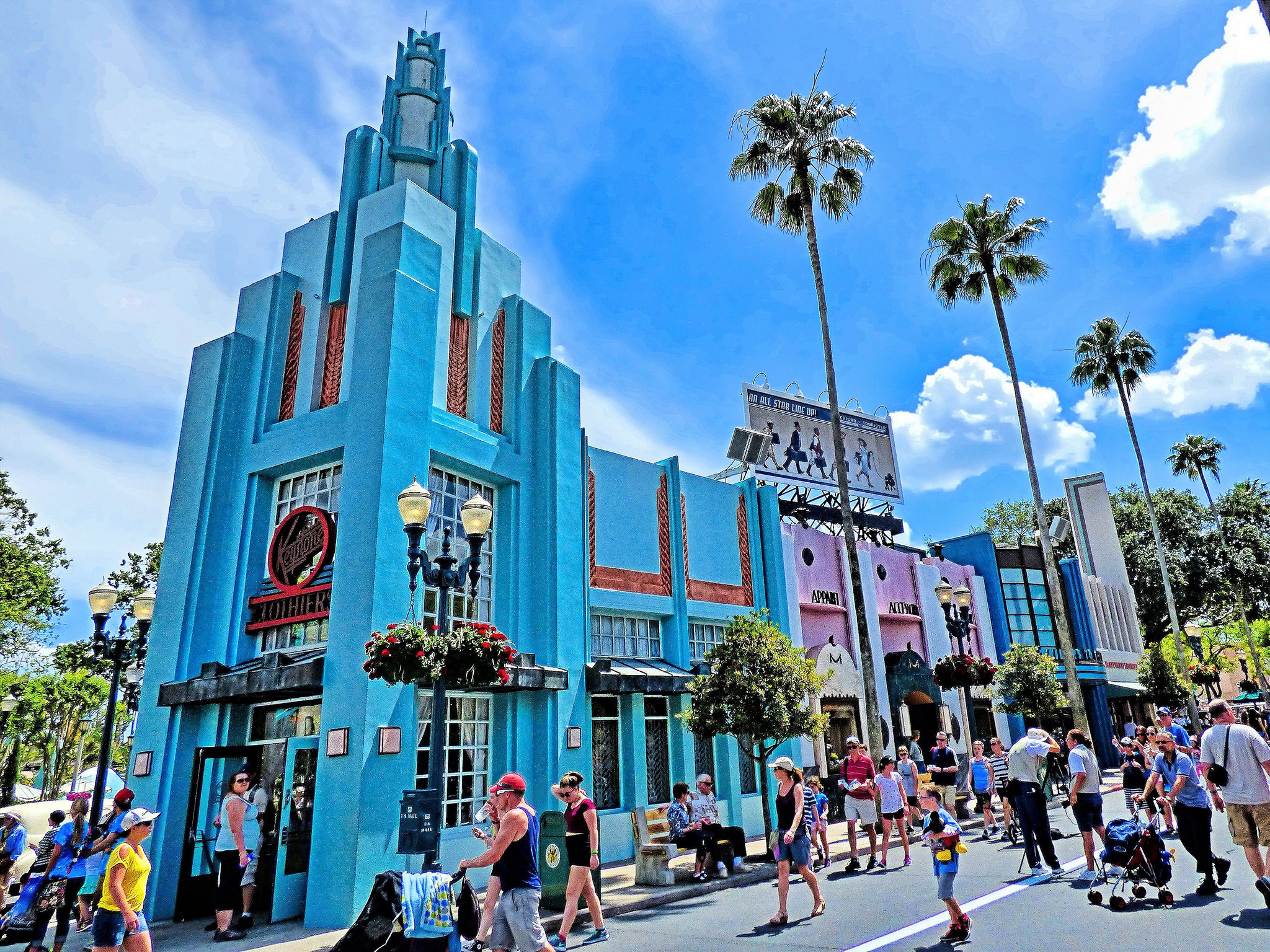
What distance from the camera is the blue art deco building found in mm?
12148

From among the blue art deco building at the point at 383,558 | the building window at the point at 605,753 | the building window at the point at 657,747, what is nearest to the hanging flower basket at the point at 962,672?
the blue art deco building at the point at 383,558

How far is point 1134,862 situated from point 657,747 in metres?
10.4

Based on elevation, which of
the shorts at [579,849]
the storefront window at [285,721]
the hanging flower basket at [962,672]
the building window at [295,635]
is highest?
the building window at [295,635]

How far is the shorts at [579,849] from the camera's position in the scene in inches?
347

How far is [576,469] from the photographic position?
54.6ft

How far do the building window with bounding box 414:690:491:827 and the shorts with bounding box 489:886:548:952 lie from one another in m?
6.49

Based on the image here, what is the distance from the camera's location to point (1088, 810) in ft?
33.3

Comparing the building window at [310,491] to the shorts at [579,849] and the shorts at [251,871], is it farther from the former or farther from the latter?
the shorts at [579,849]

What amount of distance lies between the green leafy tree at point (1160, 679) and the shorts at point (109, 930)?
36105 millimetres

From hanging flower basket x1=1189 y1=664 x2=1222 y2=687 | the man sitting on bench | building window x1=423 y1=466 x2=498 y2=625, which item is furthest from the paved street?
hanging flower basket x1=1189 y1=664 x2=1222 y2=687

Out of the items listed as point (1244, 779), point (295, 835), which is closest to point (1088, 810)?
point (1244, 779)

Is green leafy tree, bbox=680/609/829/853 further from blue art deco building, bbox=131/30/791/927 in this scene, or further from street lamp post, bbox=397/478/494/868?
street lamp post, bbox=397/478/494/868

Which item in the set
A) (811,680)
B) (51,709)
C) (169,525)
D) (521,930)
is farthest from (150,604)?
(51,709)

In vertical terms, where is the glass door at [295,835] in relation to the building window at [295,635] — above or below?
below
